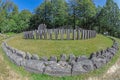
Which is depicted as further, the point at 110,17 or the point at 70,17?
the point at 70,17

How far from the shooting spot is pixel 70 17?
5272 centimetres

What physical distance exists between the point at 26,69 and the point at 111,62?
4301 mm

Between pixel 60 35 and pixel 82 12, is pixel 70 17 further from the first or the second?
pixel 60 35

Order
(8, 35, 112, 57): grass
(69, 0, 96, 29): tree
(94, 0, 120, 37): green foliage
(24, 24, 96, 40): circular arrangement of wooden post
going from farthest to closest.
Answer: (69, 0, 96, 29): tree → (94, 0, 120, 37): green foliage → (24, 24, 96, 40): circular arrangement of wooden post → (8, 35, 112, 57): grass

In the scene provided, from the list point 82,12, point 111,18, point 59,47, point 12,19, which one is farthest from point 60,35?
point 12,19

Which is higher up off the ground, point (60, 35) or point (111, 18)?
point (111, 18)

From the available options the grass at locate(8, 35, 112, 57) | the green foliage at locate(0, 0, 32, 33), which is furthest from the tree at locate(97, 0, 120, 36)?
the grass at locate(8, 35, 112, 57)

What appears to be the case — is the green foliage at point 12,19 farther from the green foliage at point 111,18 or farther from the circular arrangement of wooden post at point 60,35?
the circular arrangement of wooden post at point 60,35

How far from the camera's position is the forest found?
47312mm

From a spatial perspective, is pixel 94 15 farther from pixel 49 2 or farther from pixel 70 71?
pixel 70 71

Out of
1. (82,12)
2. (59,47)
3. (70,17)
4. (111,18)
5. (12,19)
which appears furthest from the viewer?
(12,19)

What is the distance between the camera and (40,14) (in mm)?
57125

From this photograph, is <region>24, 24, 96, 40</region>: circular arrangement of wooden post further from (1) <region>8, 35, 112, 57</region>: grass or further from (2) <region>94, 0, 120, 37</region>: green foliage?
(2) <region>94, 0, 120, 37</region>: green foliage

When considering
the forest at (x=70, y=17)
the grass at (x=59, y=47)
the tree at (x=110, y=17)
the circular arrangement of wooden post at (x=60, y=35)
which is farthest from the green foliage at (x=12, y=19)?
the grass at (x=59, y=47)
